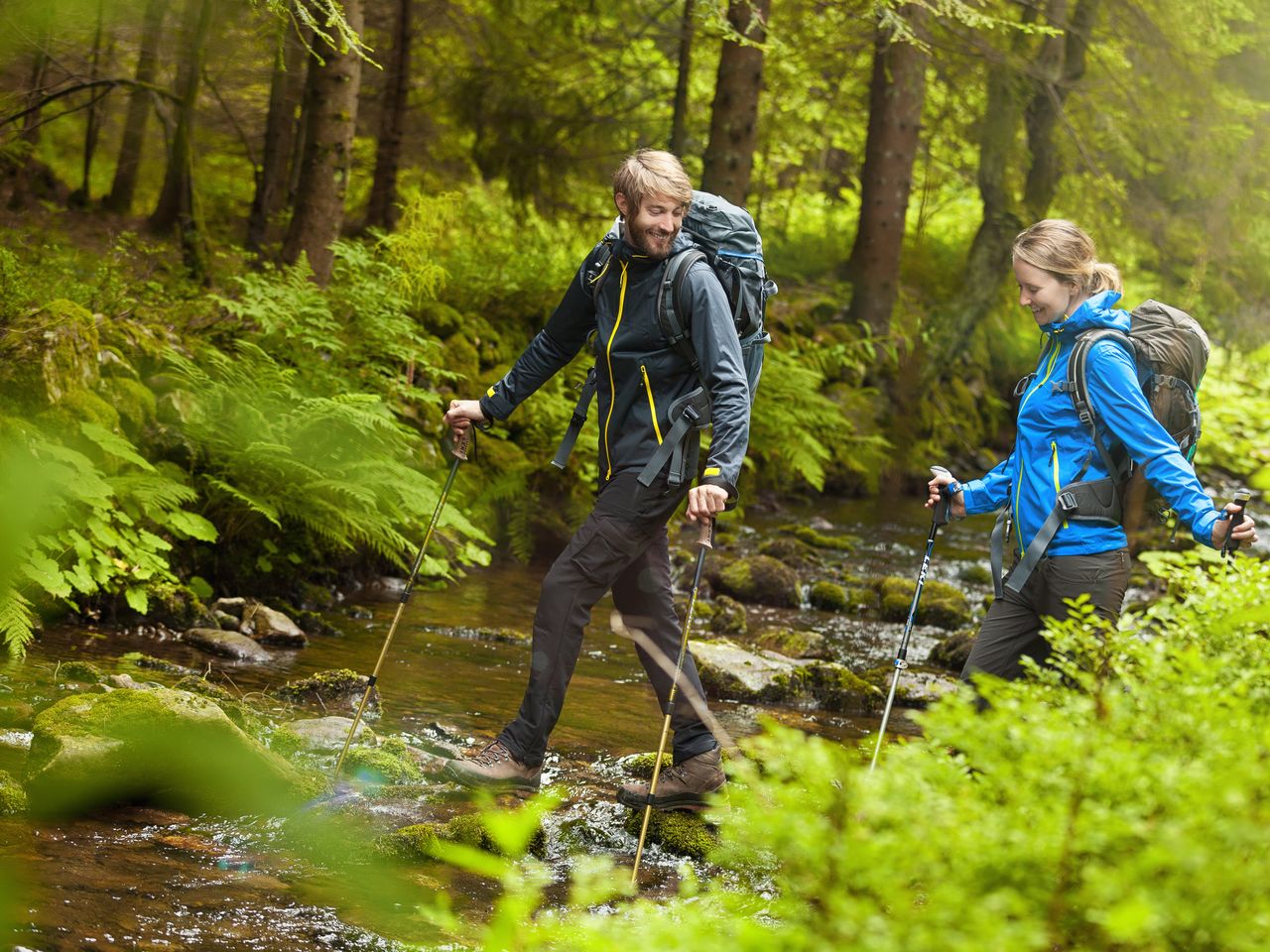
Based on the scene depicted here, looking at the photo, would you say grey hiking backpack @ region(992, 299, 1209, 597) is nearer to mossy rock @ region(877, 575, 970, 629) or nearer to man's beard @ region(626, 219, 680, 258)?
man's beard @ region(626, 219, 680, 258)

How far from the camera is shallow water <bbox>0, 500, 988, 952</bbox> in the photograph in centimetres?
340

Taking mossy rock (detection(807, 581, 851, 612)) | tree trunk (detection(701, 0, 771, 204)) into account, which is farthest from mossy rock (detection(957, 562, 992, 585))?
tree trunk (detection(701, 0, 771, 204))

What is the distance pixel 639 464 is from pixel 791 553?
7.37 metres

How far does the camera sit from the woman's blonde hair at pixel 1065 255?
4.34 meters

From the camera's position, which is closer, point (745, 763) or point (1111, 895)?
point (1111, 895)

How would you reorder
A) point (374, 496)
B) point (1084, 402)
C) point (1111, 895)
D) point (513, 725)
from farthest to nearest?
point (374, 496), point (513, 725), point (1084, 402), point (1111, 895)

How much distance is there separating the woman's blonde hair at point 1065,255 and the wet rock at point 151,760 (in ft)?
10.8

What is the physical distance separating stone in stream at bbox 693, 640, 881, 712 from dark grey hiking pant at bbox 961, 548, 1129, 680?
283 cm

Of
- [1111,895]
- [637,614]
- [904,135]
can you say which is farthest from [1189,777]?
[904,135]

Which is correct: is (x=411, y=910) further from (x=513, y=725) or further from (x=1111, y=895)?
(x=1111, y=895)

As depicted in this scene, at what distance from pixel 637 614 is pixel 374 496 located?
324 cm

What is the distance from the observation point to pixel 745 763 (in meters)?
2.25

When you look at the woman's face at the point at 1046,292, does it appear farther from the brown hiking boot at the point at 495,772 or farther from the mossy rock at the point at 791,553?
the mossy rock at the point at 791,553

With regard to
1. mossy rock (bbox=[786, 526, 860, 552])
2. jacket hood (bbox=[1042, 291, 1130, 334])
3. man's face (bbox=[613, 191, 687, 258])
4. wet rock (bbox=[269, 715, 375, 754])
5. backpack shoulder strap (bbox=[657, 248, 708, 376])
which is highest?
man's face (bbox=[613, 191, 687, 258])
